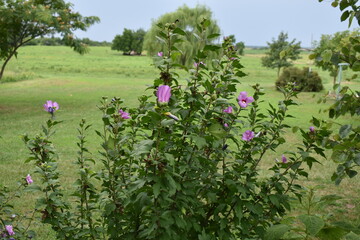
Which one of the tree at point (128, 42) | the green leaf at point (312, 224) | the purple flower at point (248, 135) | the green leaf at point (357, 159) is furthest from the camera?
the tree at point (128, 42)

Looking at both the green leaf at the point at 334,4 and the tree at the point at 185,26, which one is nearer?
the green leaf at the point at 334,4

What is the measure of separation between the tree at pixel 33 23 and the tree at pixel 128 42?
6202 centimetres

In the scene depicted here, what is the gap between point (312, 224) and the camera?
1.11m

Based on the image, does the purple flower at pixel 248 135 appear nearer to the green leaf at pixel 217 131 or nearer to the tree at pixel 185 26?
the green leaf at pixel 217 131

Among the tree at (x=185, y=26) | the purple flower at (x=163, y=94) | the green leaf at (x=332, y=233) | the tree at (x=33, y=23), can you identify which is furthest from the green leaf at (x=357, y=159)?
the tree at (x=185, y=26)

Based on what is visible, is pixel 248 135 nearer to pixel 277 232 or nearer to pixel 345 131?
pixel 345 131

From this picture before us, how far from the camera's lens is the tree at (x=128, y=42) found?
7400 cm

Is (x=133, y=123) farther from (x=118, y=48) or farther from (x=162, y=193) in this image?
(x=118, y=48)

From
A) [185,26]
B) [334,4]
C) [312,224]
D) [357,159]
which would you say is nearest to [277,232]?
[312,224]

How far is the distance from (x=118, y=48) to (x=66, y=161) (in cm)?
7189

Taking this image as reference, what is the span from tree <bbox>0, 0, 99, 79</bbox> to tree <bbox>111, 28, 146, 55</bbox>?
62018mm

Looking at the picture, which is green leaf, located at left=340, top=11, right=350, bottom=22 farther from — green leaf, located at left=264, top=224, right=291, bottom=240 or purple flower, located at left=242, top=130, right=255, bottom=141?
green leaf, located at left=264, top=224, right=291, bottom=240

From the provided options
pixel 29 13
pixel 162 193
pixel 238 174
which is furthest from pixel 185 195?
pixel 29 13

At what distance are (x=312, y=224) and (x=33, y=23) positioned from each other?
1199 centimetres
